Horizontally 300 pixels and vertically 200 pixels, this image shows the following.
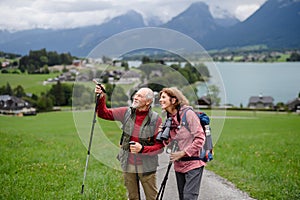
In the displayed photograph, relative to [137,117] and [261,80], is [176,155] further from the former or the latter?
[261,80]

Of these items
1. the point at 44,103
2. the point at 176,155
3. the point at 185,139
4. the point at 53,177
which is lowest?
the point at 44,103

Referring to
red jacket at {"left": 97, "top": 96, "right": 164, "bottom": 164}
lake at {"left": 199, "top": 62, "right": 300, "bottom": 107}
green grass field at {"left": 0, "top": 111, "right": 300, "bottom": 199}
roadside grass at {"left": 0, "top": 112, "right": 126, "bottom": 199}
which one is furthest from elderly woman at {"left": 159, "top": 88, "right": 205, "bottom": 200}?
lake at {"left": 199, "top": 62, "right": 300, "bottom": 107}

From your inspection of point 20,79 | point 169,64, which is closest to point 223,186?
point 169,64

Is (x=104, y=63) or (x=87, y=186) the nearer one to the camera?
(x=104, y=63)

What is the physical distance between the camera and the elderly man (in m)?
5.98

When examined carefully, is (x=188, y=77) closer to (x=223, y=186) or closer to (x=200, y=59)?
(x=200, y=59)

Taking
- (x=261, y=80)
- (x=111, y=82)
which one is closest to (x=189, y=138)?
(x=111, y=82)

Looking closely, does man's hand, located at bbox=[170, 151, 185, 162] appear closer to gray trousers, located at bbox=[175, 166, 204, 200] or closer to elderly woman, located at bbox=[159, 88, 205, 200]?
elderly woman, located at bbox=[159, 88, 205, 200]

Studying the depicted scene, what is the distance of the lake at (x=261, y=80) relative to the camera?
92306 mm

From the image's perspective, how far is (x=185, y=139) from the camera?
5891 millimetres

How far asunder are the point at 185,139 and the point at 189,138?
2.5 inches

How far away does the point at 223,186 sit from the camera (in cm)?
1030

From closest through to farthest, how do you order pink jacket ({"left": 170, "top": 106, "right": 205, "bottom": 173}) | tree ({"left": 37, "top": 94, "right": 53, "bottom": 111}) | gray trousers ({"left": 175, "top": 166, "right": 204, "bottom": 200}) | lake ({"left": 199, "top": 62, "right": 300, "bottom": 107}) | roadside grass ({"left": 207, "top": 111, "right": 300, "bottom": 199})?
A: pink jacket ({"left": 170, "top": 106, "right": 205, "bottom": 173})
gray trousers ({"left": 175, "top": 166, "right": 204, "bottom": 200})
roadside grass ({"left": 207, "top": 111, "right": 300, "bottom": 199})
tree ({"left": 37, "top": 94, "right": 53, "bottom": 111})
lake ({"left": 199, "top": 62, "right": 300, "bottom": 107})

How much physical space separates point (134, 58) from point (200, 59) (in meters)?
1.64
